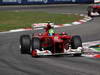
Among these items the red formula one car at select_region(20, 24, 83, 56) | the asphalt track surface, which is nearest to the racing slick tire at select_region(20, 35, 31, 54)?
the red formula one car at select_region(20, 24, 83, 56)

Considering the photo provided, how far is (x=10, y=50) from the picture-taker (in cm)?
1522

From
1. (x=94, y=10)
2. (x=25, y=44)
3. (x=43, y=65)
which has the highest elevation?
(x=25, y=44)

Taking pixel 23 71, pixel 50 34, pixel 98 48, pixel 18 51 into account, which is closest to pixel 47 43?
pixel 50 34

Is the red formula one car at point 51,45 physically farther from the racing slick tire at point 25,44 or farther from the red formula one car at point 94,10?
the red formula one car at point 94,10

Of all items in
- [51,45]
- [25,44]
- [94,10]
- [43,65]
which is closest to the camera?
[43,65]

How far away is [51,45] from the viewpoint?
45.2ft

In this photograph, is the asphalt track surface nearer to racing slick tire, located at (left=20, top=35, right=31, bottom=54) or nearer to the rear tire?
racing slick tire, located at (left=20, top=35, right=31, bottom=54)

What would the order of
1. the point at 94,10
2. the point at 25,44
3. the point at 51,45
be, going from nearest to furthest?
the point at 51,45 → the point at 25,44 → the point at 94,10

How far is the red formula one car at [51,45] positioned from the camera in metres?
13.5

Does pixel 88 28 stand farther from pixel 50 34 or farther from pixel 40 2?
pixel 40 2

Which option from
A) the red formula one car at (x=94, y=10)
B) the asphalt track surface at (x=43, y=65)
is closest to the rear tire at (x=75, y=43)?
the asphalt track surface at (x=43, y=65)

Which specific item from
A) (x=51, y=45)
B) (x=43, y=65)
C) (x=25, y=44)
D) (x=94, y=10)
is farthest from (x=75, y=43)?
(x=94, y=10)

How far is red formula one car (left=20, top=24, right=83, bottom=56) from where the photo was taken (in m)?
13.5

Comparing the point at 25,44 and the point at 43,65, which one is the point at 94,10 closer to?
the point at 25,44
